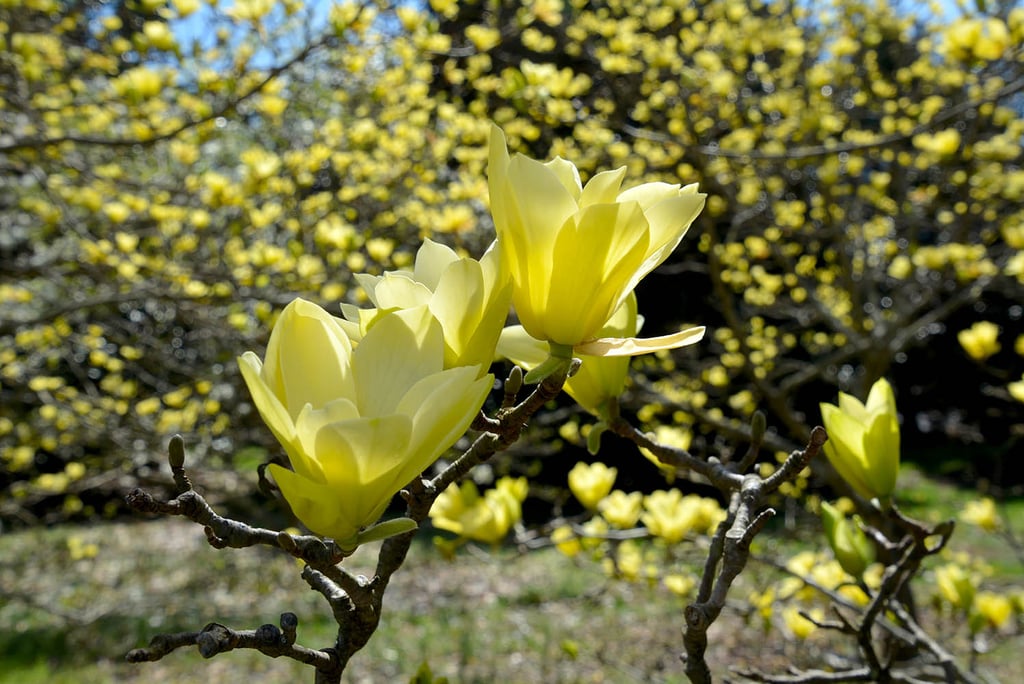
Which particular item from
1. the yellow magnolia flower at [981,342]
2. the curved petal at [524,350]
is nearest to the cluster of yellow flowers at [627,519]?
the curved petal at [524,350]

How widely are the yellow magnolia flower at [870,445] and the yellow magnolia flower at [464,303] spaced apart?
0.43m

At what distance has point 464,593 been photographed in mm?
5301

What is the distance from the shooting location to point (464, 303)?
1.57 ft

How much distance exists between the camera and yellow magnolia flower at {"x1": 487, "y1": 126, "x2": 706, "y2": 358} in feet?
1.63

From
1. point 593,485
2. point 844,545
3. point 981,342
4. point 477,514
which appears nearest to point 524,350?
point 844,545

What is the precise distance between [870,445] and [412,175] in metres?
3.38

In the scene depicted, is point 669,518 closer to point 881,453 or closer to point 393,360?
point 881,453

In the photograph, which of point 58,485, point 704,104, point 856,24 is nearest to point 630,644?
point 704,104

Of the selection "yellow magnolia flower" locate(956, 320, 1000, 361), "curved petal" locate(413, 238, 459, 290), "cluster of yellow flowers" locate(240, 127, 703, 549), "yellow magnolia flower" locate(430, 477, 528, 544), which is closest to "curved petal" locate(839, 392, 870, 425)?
"cluster of yellow flowers" locate(240, 127, 703, 549)

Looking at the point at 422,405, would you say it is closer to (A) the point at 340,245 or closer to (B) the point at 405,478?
(B) the point at 405,478

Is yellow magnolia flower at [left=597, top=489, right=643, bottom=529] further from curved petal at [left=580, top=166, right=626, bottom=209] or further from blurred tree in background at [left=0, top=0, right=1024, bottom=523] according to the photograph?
curved petal at [left=580, top=166, right=626, bottom=209]

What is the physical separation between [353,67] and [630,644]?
3.13m

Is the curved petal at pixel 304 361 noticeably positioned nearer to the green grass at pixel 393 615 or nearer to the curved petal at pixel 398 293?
the curved petal at pixel 398 293

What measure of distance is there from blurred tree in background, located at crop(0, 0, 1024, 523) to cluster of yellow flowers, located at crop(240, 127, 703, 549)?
63.0 inches
